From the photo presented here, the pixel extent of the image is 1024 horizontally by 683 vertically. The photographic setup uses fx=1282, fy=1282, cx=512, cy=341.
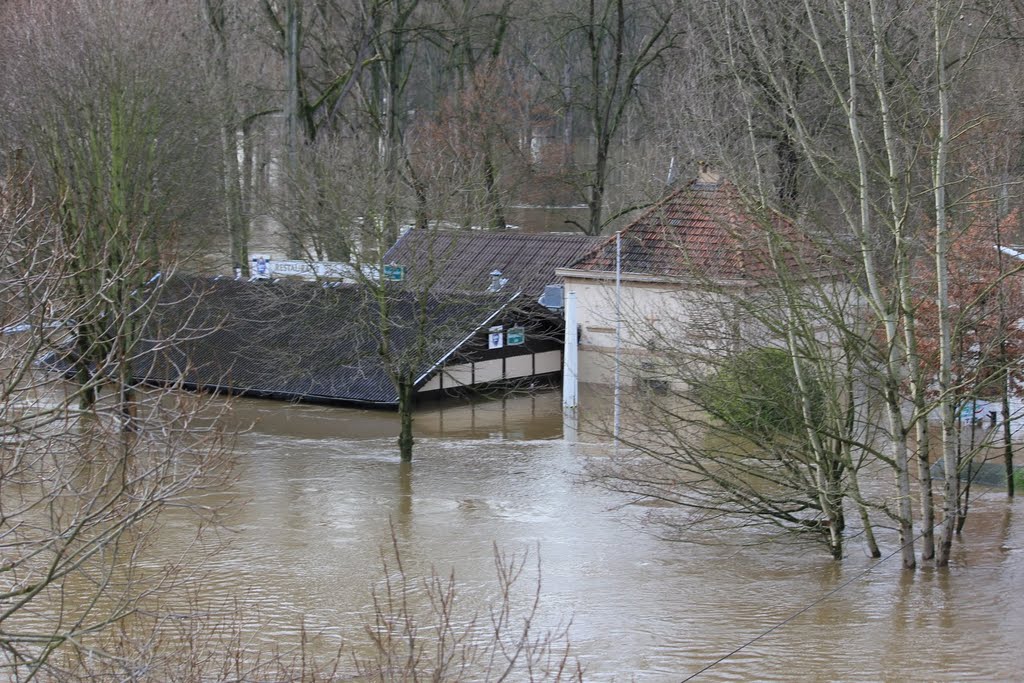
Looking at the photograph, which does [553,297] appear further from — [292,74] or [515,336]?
[292,74]

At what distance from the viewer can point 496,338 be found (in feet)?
86.7

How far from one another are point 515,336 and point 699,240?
24.4 ft

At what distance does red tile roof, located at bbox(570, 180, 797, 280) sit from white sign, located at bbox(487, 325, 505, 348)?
2024mm

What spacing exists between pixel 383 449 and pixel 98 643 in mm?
11127

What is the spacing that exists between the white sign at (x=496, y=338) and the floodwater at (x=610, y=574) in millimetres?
4767

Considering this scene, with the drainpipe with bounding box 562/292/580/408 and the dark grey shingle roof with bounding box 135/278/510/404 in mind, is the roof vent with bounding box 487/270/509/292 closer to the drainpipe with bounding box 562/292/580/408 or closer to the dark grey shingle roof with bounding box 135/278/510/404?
the dark grey shingle roof with bounding box 135/278/510/404

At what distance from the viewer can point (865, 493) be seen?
57.0 feet

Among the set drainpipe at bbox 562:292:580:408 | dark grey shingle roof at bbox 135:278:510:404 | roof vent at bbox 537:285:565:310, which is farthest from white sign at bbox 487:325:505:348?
drainpipe at bbox 562:292:580:408

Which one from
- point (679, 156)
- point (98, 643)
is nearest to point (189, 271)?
point (679, 156)

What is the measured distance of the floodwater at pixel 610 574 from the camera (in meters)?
12.3

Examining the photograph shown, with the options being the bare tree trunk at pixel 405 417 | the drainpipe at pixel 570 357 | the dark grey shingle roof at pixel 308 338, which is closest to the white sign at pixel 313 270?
the dark grey shingle roof at pixel 308 338

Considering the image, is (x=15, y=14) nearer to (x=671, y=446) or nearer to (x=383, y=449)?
(x=383, y=449)

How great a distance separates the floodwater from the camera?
40.5 ft

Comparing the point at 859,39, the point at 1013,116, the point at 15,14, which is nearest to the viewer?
the point at 859,39
